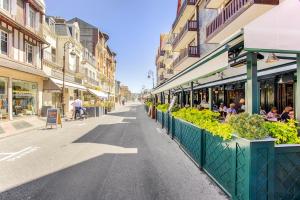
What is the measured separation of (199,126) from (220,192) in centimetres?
183

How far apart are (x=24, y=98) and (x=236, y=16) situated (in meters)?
15.6

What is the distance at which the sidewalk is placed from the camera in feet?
37.6

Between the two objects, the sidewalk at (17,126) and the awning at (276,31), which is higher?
the awning at (276,31)

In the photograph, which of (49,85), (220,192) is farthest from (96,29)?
(220,192)

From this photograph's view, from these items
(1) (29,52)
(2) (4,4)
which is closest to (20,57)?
(1) (29,52)

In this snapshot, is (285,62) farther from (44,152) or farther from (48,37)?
(48,37)

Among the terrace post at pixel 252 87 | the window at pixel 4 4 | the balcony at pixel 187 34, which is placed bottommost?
the terrace post at pixel 252 87

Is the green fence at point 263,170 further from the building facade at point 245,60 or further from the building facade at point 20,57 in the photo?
the building facade at point 20,57

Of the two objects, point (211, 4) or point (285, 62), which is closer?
point (285, 62)

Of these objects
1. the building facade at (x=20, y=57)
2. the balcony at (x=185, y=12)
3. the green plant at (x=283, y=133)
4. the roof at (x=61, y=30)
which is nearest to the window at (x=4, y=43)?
the building facade at (x=20, y=57)

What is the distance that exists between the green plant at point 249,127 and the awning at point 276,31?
3.89ft

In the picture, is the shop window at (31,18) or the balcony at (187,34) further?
the balcony at (187,34)

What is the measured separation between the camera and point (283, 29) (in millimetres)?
4113

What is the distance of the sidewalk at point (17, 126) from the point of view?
11.5m
